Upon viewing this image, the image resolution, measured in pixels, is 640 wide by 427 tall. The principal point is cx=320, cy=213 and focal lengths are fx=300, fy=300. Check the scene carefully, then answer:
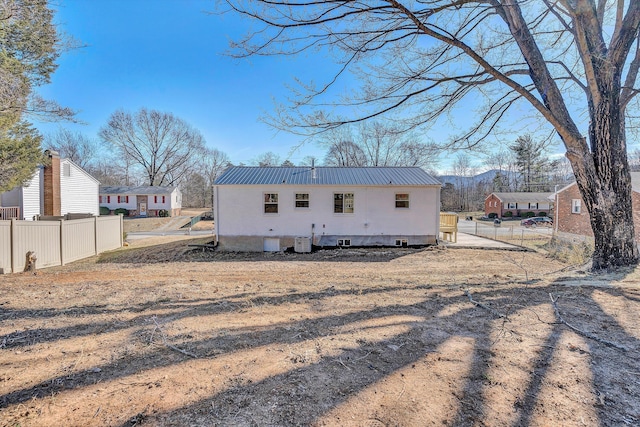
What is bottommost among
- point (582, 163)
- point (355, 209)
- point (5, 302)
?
point (5, 302)

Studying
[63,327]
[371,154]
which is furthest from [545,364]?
[371,154]

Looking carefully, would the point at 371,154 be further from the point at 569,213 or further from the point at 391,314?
the point at 391,314

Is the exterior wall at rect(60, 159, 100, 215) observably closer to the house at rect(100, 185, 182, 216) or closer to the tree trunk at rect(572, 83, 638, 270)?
the house at rect(100, 185, 182, 216)

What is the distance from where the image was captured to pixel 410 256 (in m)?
12.7

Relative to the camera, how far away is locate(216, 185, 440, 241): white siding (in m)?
14.0

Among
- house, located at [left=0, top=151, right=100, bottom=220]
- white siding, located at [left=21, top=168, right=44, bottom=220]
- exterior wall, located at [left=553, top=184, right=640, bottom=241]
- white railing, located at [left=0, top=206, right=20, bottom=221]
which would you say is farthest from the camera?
exterior wall, located at [left=553, top=184, right=640, bottom=241]

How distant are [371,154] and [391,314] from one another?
3152cm

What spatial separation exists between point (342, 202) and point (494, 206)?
38305 millimetres

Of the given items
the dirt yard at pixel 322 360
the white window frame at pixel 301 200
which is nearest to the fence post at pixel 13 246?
the dirt yard at pixel 322 360

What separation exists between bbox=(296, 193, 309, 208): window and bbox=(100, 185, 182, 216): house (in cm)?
2821

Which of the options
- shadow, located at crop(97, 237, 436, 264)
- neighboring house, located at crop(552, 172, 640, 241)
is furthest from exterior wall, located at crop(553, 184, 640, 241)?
shadow, located at crop(97, 237, 436, 264)

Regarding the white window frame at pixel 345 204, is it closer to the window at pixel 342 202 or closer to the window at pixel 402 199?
the window at pixel 342 202

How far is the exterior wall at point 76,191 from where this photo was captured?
1948 centimetres

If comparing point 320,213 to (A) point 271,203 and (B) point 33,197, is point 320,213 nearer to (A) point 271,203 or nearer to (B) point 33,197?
(A) point 271,203
